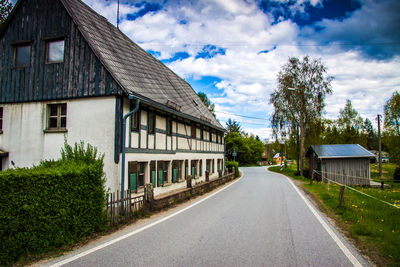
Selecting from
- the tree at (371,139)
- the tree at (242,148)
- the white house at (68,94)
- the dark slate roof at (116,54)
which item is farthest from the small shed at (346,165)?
the tree at (371,139)

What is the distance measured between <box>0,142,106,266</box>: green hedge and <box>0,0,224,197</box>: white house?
423cm

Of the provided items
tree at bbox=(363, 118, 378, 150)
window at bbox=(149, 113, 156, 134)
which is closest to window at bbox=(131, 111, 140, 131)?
window at bbox=(149, 113, 156, 134)

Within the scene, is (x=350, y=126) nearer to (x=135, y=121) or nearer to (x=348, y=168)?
(x=348, y=168)

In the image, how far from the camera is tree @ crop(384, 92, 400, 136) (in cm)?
3343

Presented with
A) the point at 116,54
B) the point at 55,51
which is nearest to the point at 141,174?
the point at 116,54

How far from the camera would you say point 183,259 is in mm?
5410

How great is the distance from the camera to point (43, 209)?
5891mm

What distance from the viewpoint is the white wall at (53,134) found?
11.4 m

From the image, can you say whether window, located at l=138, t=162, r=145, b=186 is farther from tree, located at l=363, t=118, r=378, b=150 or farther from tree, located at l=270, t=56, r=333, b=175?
tree, located at l=363, t=118, r=378, b=150

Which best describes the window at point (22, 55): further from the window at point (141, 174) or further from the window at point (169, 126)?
the window at point (169, 126)

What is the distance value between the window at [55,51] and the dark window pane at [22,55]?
0.94m

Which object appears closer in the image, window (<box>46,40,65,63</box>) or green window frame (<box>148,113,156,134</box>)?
window (<box>46,40,65,63</box>)

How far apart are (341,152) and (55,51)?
82.8ft

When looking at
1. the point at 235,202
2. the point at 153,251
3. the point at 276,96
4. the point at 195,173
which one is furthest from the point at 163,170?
the point at 276,96
